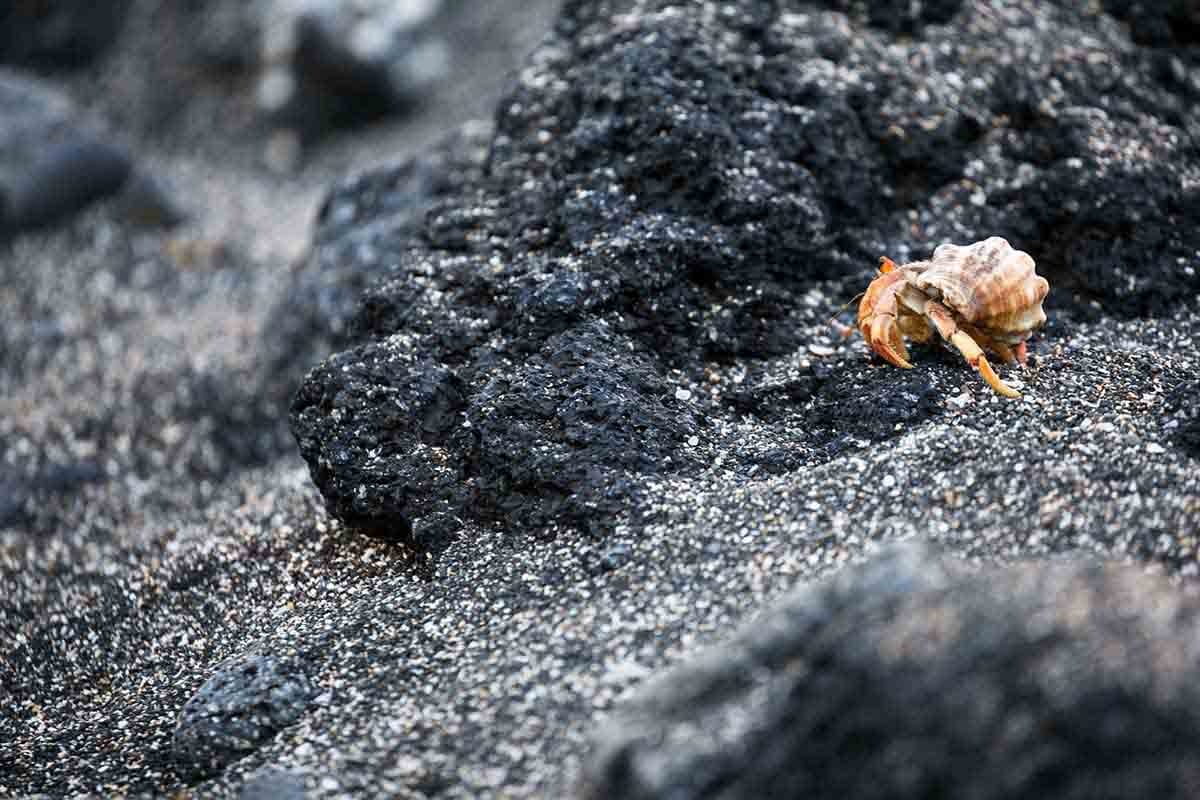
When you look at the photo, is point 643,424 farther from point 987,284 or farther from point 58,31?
point 58,31

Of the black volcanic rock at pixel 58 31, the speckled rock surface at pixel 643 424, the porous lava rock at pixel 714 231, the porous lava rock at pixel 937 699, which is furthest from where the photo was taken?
the black volcanic rock at pixel 58 31

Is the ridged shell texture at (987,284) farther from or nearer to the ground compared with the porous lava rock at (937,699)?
nearer to the ground

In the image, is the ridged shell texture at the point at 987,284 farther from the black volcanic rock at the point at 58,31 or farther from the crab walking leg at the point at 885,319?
the black volcanic rock at the point at 58,31

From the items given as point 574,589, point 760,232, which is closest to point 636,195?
point 760,232

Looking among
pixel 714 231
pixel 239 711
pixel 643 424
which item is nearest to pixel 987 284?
pixel 714 231

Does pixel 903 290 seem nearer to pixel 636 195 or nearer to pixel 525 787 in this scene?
pixel 636 195

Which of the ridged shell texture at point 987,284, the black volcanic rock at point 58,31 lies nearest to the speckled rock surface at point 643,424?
the ridged shell texture at point 987,284

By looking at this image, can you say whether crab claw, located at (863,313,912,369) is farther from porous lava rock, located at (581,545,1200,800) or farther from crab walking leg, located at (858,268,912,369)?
porous lava rock, located at (581,545,1200,800)
